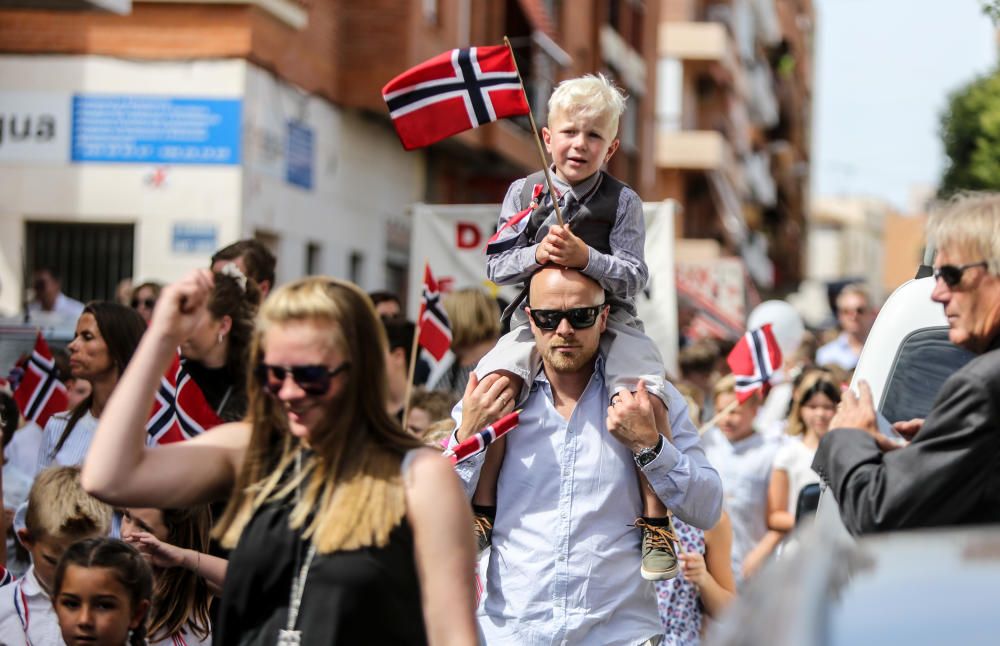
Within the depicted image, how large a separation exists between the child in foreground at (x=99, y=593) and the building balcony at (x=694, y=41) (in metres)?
49.2

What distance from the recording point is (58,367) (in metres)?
10.5

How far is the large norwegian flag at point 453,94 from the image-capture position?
269 inches

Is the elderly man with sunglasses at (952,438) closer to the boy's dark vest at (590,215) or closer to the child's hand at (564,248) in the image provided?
the child's hand at (564,248)

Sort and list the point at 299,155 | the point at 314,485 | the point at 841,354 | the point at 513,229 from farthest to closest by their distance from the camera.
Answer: the point at 299,155 < the point at 841,354 < the point at 513,229 < the point at 314,485

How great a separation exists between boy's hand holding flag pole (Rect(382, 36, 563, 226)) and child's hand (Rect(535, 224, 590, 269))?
113 cm

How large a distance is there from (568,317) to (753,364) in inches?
203

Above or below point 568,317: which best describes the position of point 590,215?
above

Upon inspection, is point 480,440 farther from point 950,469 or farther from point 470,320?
point 470,320

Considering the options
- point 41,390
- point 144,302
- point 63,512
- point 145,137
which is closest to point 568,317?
point 63,512

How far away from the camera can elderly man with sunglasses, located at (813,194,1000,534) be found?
4453mm

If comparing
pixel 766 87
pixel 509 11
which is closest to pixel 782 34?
pixel 766 87

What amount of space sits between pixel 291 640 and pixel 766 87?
75.3 meters

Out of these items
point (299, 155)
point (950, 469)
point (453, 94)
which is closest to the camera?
point (950, 469)

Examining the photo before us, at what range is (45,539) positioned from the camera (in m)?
6.71
